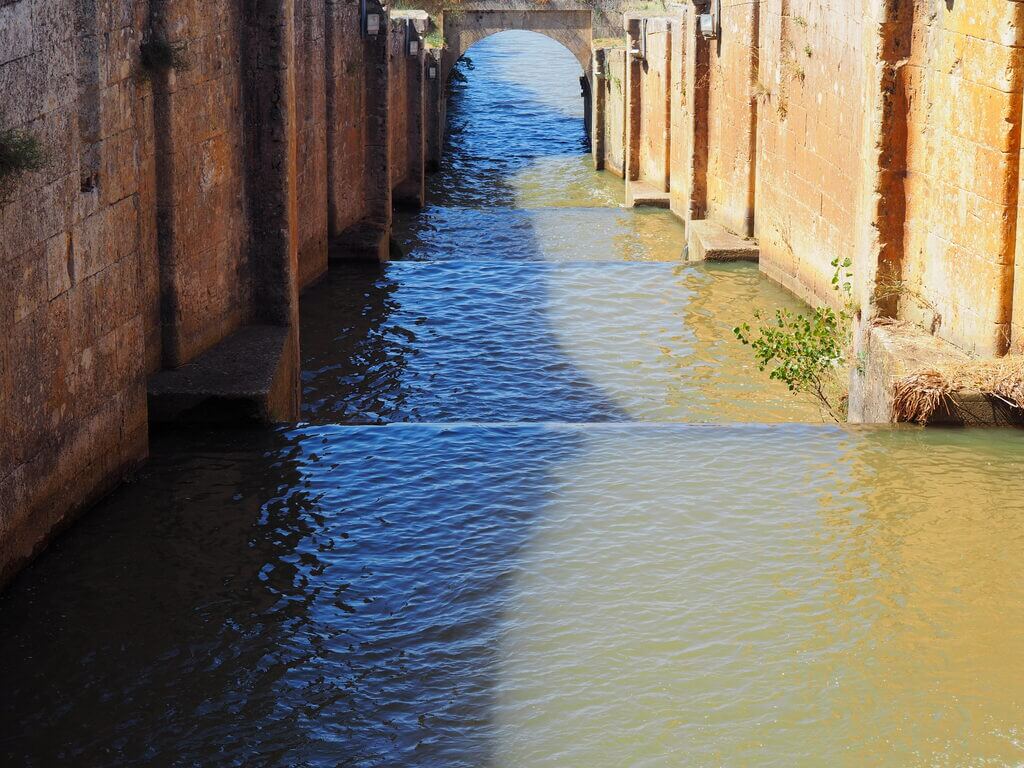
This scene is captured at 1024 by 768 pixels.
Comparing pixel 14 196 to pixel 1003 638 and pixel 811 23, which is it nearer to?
pixel 1003 638

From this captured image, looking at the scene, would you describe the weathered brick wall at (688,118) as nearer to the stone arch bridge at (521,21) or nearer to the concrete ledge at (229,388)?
the concrete ledge at (229,388)

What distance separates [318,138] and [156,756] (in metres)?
10.8

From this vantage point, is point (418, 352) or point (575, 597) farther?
point (418, 352)

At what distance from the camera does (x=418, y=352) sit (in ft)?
39.9

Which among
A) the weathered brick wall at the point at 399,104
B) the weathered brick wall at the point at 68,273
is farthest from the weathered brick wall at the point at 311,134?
the weathered brick wall at the point at 399,104

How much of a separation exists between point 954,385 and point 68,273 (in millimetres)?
5217

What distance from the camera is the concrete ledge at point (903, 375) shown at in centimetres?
867

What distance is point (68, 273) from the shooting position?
7125 millimetres

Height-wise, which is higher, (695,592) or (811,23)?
(811,23)

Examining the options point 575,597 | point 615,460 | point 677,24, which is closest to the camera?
point 575,597

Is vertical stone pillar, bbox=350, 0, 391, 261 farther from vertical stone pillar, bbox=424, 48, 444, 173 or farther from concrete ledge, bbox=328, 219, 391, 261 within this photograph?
vertical stone pillar, bbox=424, 48, 444, 173

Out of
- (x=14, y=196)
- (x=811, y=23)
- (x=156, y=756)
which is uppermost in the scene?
(x=811, y=23)

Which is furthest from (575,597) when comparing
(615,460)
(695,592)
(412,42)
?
(412,42)

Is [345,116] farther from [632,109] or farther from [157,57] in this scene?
[632,109]
